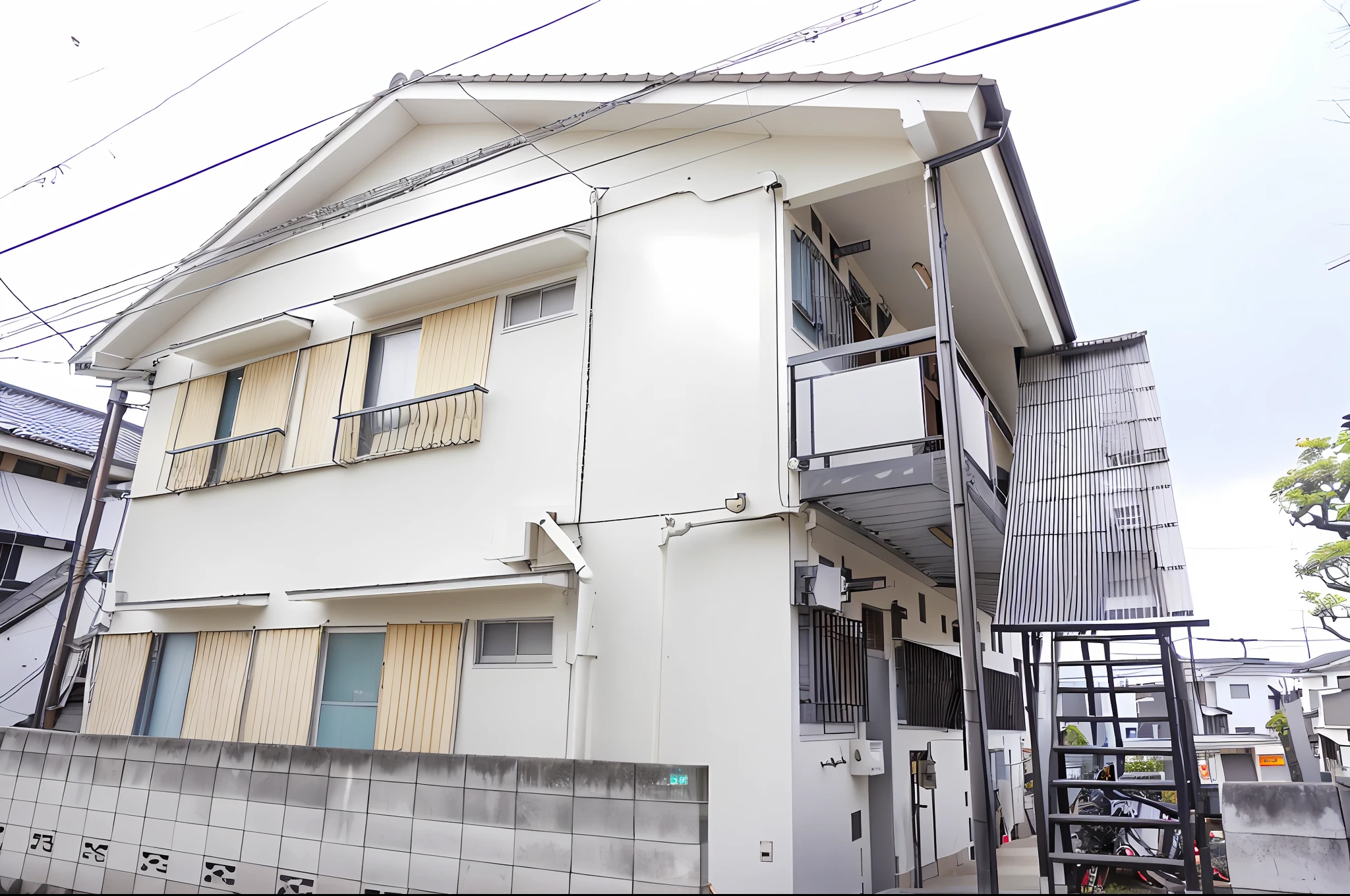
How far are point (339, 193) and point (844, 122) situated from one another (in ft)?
24.2

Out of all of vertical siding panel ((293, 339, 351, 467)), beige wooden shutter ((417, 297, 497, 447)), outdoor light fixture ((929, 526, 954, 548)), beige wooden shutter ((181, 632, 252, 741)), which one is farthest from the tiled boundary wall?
outdoor light fixture ((929, 526, 954, 548))

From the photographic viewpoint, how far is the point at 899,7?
19.1 ft

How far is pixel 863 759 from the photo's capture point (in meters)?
7.68

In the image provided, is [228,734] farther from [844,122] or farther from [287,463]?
[844,122]

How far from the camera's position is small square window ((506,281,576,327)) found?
9164 mm

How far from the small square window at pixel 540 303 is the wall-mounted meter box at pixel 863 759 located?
5.32m

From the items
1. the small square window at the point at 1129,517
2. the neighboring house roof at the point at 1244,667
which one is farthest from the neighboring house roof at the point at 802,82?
the neighboring house roof at the point at 1244,667

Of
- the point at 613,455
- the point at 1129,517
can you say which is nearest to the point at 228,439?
the point at 613,455

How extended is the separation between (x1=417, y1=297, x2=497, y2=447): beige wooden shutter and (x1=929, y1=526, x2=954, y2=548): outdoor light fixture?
4882 millimetres

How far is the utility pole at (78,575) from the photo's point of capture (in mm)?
11391

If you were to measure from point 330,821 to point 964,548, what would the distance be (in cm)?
539

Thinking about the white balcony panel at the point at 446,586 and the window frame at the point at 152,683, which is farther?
the window frame at the point at 152,683

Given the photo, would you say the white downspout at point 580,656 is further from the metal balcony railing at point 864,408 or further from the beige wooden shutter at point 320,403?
the beige wooden shutter at point 320,403

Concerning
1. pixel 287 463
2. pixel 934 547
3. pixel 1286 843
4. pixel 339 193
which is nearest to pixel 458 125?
pixel 339 193
